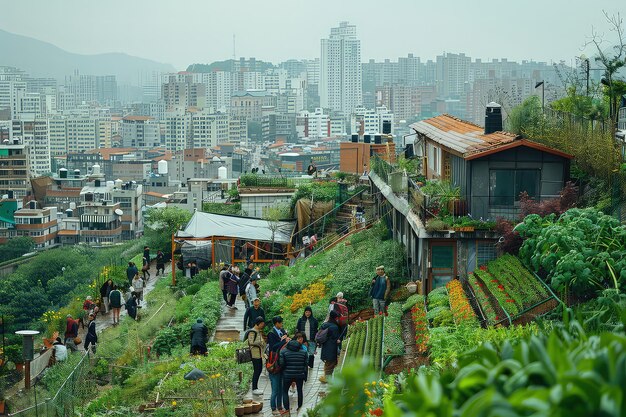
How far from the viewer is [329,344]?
1353 centimetres

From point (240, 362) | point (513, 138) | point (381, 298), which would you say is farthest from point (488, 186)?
point (240, 362)

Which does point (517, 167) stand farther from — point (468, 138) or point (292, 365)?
point (292, 365)

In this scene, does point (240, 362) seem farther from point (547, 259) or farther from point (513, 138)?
point (513, 138)

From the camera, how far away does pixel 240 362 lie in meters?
13.6

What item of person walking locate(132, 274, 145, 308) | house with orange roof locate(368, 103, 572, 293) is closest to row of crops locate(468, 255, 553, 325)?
house with orange roof locate(368, 103, 572, 293)

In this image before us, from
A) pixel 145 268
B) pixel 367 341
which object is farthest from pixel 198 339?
pixel 145 268

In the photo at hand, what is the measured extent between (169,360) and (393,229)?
8048mm

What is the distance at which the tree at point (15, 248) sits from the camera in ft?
293

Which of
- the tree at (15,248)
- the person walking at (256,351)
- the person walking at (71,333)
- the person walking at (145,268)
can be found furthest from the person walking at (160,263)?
the tree at (15,248)

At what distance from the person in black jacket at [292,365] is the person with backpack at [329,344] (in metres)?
1.73

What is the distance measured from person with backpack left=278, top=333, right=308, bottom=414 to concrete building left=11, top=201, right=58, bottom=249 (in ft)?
293

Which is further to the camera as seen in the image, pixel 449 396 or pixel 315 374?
pixel 315 374

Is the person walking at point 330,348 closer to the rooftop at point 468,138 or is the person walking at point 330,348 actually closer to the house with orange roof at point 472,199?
the house with orange roof at point 472,199

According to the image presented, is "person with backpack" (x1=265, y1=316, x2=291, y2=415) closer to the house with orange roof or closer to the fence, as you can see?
the fence
